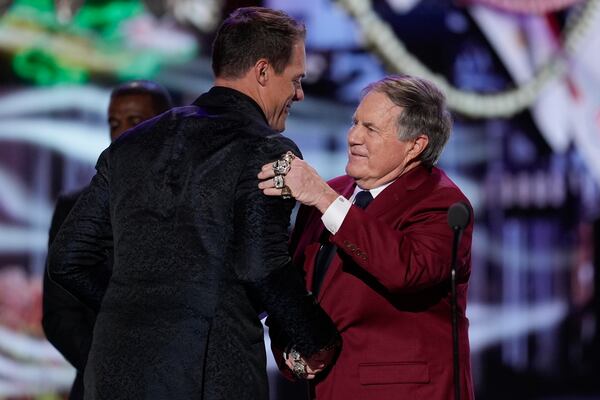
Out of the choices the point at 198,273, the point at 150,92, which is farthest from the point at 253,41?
the point at 150,92

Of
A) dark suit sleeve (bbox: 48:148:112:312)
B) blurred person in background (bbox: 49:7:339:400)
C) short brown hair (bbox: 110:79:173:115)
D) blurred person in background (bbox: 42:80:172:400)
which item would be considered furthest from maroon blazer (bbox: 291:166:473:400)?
short brown hair (bbox: 110:79:173:115)

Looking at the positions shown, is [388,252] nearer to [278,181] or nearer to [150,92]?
[278,181]

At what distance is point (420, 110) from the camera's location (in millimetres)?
2428

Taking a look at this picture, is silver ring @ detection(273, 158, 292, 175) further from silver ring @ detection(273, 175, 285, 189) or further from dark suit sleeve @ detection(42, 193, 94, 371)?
dark suit sleeve @ detection(42, 193, 94, 371)

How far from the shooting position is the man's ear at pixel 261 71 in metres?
2.27

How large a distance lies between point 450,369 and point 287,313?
1.39 feet

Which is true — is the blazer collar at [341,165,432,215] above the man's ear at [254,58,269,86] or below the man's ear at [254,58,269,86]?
below

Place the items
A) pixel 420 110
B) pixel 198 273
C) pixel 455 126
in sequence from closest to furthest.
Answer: pixel 198 273 → pixel 420 110 → pixel 455 126

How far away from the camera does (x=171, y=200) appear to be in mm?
2141

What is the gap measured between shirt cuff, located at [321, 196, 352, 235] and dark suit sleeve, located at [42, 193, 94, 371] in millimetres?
852

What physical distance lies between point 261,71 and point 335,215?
360 millimetres

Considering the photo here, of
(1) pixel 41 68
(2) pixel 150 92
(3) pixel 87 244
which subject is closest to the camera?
(3) pixel 87 244

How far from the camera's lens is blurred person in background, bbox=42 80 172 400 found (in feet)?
9.09

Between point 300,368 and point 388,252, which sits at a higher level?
point 388,252
